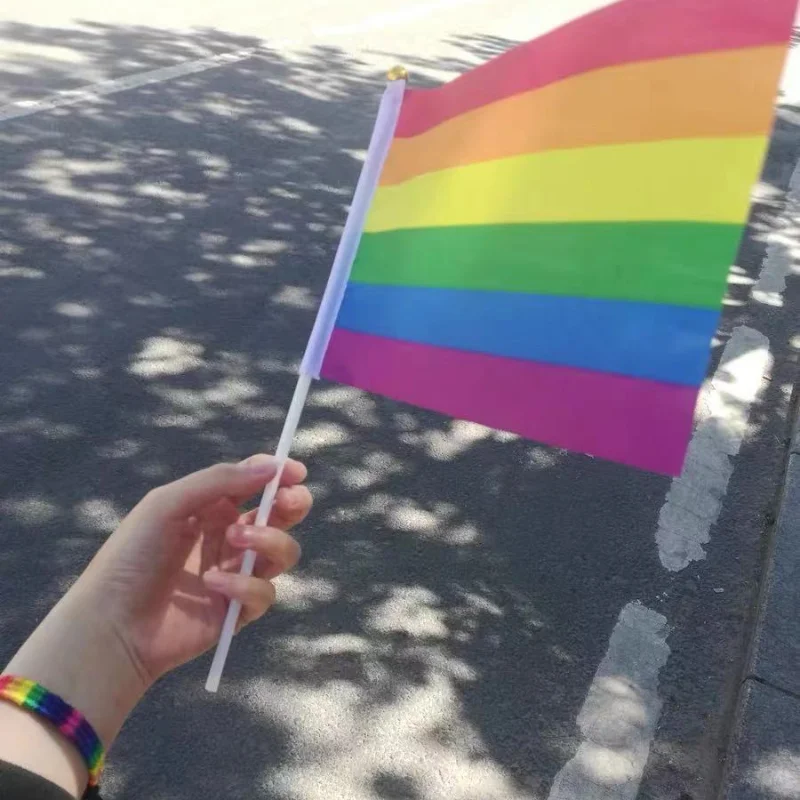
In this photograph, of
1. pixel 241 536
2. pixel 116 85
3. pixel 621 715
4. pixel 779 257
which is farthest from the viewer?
pixel 116 85

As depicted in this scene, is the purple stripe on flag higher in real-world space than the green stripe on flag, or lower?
lower

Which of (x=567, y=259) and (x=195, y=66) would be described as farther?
(x=195, y=66)

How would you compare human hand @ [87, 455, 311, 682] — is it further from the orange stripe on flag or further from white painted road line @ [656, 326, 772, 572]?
white painted road line @ [656, 326, 772, 572]

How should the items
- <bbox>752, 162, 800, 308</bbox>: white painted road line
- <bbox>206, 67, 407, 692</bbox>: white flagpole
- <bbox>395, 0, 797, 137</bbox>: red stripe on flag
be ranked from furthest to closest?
1. <bbox>752, 162, 800, 308</bbox>: white painted road line
2. <bbox>206, 67, 407, 692</bbox>: white flagpole
3. <bbox>395, 0, 797, 137</bbox>: red stripe on flag

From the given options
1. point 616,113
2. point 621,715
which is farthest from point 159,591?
point 621,715

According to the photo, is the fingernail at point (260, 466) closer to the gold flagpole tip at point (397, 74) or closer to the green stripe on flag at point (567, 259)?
the green stripe on flag at point (567, 259)

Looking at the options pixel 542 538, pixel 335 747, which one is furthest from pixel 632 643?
pixel 335 747

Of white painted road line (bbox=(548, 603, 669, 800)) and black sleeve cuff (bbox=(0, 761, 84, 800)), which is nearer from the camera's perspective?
black sleeve cuff (bbox=(0, 761, 84, 800))

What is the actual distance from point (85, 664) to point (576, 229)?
1.00 metres

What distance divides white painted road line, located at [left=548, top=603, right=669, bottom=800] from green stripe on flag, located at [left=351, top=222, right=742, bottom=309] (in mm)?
1852

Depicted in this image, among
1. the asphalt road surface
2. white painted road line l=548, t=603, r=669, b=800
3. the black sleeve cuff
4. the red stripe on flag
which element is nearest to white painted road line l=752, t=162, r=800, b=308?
the asphalt road surface

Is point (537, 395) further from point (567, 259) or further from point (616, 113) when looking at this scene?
point (616, 113)

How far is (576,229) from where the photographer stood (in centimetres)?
157

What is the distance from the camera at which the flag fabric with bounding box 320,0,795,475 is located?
145cm
